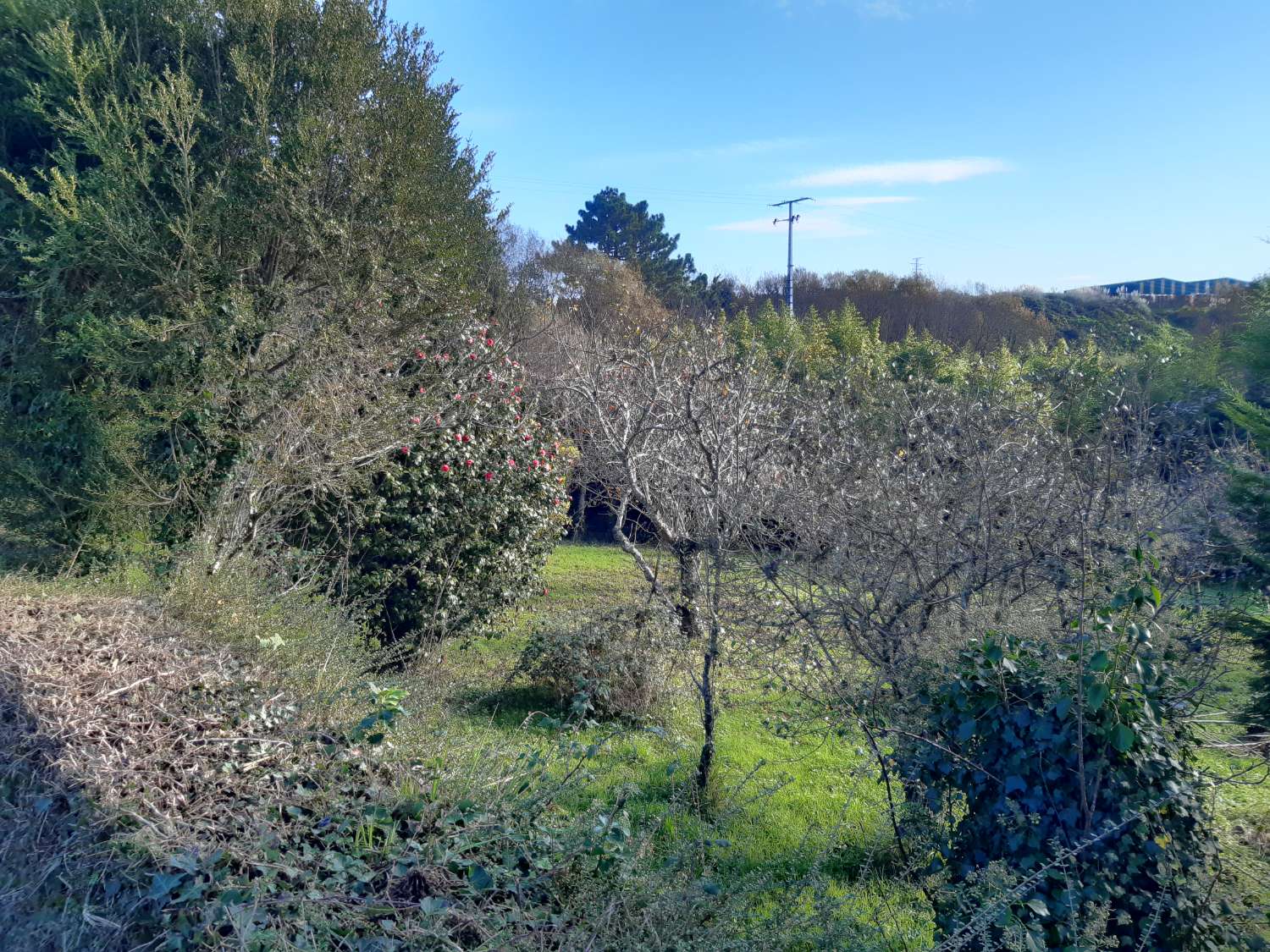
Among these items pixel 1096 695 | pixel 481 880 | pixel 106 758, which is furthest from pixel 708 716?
pixel 106 758

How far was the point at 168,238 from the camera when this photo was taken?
6637mm

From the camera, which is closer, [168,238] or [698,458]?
[168,238]

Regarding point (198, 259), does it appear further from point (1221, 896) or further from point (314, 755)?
point (1221, 896)

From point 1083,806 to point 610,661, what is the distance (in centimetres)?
438

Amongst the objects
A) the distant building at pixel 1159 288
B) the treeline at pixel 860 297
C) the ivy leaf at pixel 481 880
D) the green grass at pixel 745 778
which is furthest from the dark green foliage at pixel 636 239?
the ivy leaf at pixel 481 880

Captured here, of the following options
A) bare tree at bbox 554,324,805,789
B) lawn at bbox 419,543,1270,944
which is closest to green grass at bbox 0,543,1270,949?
lawn at bbox 419,543,1270,944

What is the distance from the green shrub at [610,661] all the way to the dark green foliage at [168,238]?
299cm

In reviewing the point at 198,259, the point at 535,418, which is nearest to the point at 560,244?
the point at 535,418

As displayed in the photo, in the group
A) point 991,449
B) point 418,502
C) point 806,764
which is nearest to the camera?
point 991,449

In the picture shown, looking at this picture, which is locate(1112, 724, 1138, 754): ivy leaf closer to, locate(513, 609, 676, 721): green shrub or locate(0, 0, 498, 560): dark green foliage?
locate(513, 609, 676, 721): green shrub

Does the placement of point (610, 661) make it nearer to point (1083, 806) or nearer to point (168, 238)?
point (1083, 806)

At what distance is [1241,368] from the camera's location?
5441 mm

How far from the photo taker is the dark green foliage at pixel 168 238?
6426 millimetres

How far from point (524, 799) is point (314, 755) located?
102 cm
